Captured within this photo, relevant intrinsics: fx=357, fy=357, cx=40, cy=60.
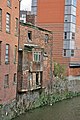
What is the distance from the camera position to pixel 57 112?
127 feet

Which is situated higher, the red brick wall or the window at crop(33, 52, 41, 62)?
the red brick wall

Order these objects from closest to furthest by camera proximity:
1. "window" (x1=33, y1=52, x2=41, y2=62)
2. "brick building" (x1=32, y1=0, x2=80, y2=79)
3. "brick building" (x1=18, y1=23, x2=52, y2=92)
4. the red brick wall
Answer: "brick building" (x1=18, y1=23, x2=52, y2=92) < "window" (x1=33, y1=52, x2=41, y2=62) < "brick building" (x1=32, y1=0, x2=80, y2=79) < the red brick wall

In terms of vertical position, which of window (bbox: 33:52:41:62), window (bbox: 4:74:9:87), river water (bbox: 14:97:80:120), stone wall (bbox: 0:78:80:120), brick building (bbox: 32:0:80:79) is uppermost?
brick building (bbox: 32:0:80:79)

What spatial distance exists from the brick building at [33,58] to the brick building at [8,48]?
5.87ft

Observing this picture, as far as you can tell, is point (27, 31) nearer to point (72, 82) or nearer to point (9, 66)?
point (9, 66)

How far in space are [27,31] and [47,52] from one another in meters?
6.89

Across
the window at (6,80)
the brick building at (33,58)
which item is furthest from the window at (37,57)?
the window at (6,80)

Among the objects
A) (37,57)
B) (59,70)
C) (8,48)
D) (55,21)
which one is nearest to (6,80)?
(8,48)

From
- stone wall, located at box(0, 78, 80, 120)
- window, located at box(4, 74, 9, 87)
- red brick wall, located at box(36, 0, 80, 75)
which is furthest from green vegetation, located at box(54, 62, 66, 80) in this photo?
window, located at box(4, 74, 9, 87)

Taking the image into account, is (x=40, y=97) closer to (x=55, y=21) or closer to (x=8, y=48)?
(x=8, y=48)

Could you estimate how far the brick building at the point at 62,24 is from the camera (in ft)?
190

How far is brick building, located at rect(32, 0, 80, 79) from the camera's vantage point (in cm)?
5794

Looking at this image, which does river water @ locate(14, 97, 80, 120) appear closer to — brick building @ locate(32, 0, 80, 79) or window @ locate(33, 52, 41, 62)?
window @ locate(33, 52, 41, 62)

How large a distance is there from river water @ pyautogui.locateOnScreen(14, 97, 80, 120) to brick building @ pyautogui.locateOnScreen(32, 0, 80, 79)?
45.3 feet
